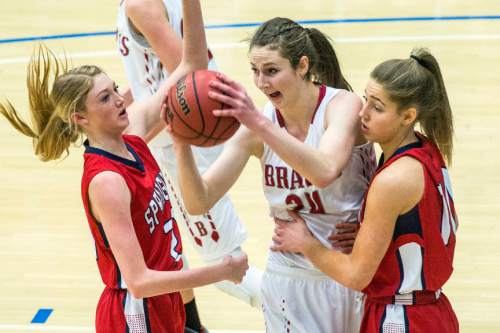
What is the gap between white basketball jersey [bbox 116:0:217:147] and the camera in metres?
5.16

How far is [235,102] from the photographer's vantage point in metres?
3.35

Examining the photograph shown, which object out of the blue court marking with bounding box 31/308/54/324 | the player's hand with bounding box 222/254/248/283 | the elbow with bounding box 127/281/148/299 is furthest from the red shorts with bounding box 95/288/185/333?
the blue court marking with bounding box 31/308/54/324

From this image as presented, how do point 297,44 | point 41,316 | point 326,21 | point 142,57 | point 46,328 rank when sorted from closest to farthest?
1. point 297,44
2. point 142,57
3. point 46,328
4. point 41,316
5. point 326,21

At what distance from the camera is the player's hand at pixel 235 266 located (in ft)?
12.3

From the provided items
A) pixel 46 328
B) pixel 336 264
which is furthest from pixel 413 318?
pixel 46 328

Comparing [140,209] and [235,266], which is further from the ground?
[140,209]

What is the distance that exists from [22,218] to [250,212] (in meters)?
1.78

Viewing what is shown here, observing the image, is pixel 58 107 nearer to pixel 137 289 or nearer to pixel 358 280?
pixel 137 289

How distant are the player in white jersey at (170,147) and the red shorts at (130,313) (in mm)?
1322

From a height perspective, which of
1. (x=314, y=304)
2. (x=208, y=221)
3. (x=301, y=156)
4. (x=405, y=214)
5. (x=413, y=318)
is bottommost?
(x=208, y=221)

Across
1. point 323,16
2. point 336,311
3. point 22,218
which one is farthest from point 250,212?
point 323,16

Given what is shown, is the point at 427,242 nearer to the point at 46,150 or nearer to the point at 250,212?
the point at 46,150

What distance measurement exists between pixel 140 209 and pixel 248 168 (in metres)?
3.95

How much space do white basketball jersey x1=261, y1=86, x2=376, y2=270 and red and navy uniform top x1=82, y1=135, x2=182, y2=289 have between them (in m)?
0.50
